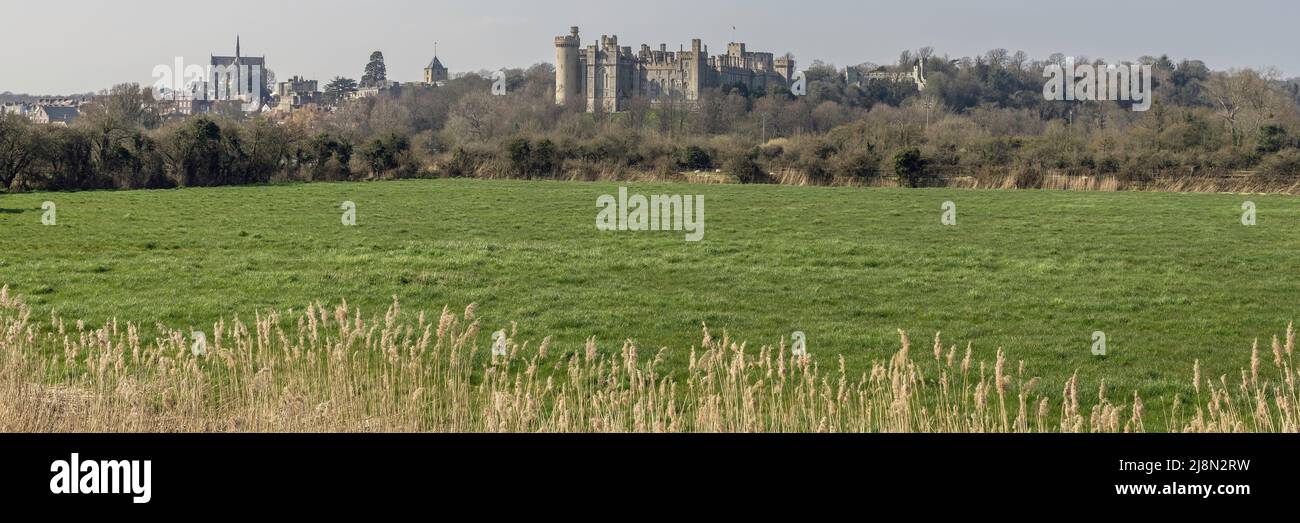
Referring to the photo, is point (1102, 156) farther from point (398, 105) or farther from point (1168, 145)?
point (398, 105)

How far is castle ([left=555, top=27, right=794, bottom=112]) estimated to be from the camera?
162750 millimetres

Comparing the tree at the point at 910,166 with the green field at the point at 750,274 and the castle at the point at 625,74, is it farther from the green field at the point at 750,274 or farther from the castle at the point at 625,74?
the castle at the point at 625,74

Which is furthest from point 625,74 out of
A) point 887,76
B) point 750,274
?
point 750,274

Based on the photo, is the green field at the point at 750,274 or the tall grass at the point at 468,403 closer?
the tall grass at the point at 468,403

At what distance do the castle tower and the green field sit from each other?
131m

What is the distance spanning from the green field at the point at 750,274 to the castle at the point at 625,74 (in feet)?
428

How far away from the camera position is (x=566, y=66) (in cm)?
16288

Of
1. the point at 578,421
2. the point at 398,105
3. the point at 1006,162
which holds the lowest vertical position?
the point at 578,421

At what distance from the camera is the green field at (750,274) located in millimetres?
13641

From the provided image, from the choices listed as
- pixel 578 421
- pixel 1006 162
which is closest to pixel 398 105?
pixel 1006 162
